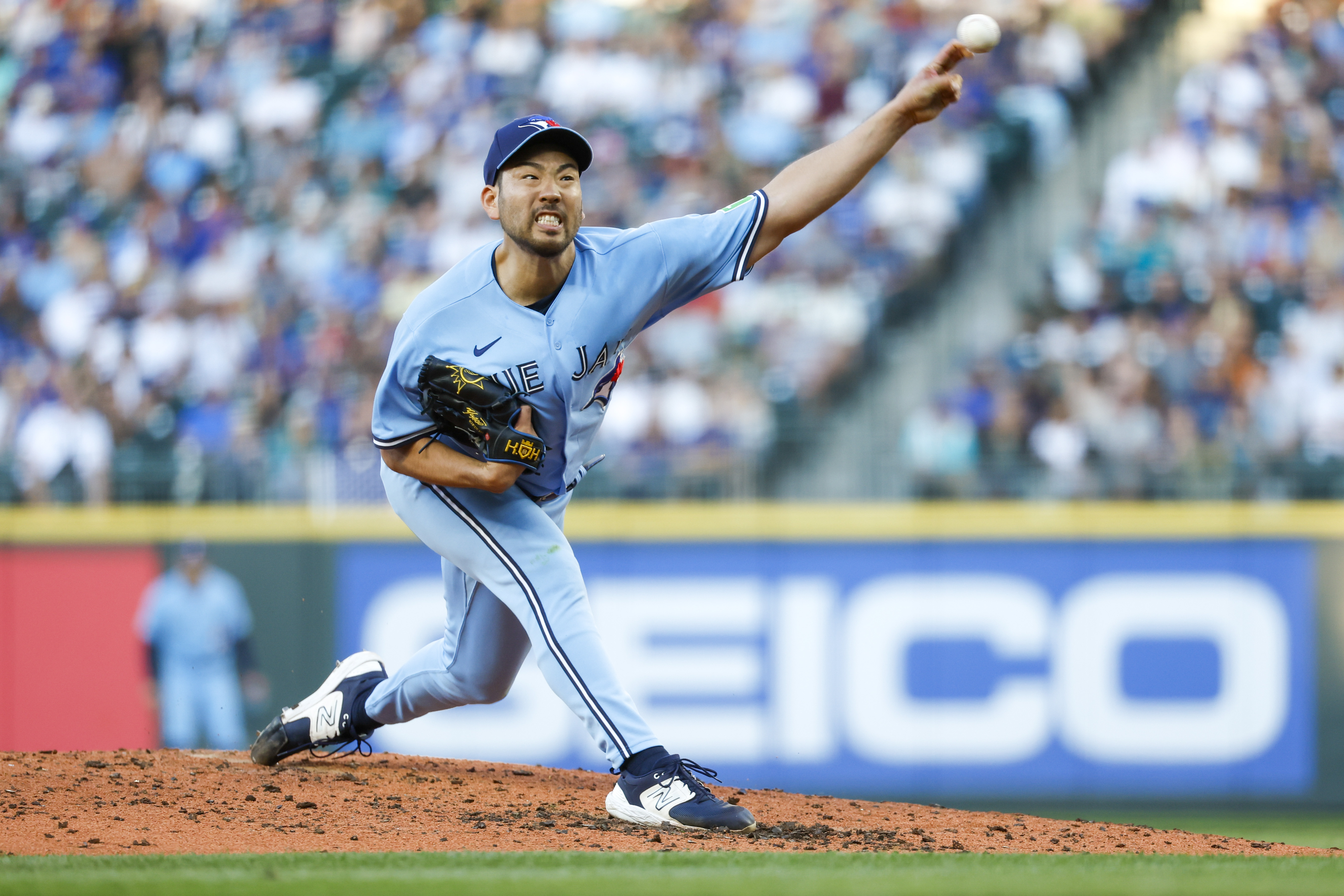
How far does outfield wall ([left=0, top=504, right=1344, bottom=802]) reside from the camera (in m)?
8.22

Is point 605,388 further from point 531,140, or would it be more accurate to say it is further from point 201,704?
point 201,704

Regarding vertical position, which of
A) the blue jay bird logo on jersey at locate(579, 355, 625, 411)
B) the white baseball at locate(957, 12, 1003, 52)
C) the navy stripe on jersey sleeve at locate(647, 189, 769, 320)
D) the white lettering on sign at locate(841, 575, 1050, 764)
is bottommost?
the white lettering on sign at locate(841, 575, 1050, 764)

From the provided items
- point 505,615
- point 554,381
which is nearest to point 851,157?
point 554,381

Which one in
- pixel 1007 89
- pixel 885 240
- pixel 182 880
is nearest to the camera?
pixel 182 880

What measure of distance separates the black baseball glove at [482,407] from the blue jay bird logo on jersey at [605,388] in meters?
0.26

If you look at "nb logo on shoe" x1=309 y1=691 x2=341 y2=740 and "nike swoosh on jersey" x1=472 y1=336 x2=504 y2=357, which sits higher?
"nike swoosh on jersey" x1=472 y1=336 x2=504 y2=357

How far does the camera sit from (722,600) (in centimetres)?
828

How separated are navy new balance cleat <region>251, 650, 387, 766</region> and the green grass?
3.97 ft

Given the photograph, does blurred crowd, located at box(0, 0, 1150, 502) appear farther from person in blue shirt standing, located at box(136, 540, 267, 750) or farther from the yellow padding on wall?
person in blue shirt standing, located at box(136, 540, 267, 750)

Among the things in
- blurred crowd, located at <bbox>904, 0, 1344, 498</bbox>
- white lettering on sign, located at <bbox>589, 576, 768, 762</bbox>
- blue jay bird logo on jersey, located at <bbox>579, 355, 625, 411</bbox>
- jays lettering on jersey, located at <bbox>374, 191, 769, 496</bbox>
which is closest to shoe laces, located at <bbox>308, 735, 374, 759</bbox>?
jays lettering on jersey, located at <bbox>374, 191, 769, 496</bbox>

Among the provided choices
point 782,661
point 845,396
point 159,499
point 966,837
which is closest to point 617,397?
Answer: point 845,396

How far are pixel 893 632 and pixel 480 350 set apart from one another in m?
4.89

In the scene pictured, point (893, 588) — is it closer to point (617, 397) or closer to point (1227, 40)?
point (617, 397)

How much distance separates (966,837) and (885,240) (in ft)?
20.5
